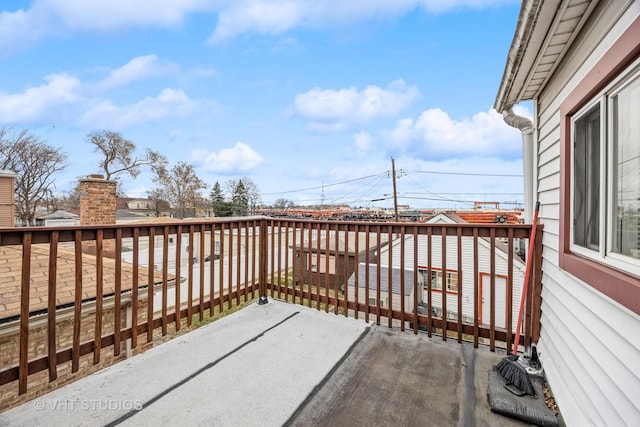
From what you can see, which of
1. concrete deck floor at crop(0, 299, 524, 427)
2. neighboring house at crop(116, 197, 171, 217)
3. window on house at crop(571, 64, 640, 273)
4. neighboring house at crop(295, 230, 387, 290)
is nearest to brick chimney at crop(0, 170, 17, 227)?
neighboring house at crop(295, 230, 387, 290)

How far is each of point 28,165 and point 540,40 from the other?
91.1 ft

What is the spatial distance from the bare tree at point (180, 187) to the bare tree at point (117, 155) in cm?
254

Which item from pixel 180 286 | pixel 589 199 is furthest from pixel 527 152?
pixel 180 286

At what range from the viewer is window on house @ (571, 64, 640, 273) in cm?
117

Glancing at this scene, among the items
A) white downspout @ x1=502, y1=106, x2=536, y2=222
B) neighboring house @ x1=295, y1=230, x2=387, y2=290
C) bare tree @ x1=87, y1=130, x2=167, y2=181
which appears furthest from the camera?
bare tree @ x1=87, y1=130, x2=167, y2=181

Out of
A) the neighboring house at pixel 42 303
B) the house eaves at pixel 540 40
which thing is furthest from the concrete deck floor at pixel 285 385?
the house eaves at pixel 540 40

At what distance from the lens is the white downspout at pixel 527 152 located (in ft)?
9.19

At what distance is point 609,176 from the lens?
4.43 feet

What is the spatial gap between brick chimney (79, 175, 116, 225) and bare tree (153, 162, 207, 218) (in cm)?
2171

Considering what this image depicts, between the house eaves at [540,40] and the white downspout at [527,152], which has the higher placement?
the house eaves at [540,40]

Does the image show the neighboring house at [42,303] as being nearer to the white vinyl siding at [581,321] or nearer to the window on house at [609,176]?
the white vinyl siding at [581,321]

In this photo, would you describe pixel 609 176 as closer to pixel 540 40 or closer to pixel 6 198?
pixel 540 40

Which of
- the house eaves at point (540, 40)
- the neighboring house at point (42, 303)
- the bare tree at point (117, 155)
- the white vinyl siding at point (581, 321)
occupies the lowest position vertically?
the neighboring house at point (42, 303)

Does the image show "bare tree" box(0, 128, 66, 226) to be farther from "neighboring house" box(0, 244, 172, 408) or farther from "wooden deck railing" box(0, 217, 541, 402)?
"neighboring house" box(0, 244, 172, 408)
